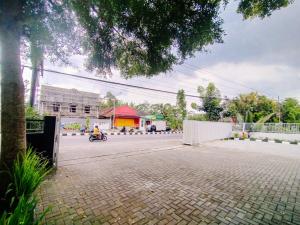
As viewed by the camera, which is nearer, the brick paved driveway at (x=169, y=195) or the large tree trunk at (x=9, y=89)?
the large tree trunk at (x=9, y=89)

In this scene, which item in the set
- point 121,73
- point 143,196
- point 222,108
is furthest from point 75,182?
point 222,108

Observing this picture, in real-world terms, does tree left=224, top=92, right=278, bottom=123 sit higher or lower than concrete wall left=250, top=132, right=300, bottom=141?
higher

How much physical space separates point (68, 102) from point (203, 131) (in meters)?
25.0

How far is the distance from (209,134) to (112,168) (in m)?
11.8

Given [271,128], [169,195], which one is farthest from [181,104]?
[169,195]

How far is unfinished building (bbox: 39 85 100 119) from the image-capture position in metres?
29.6

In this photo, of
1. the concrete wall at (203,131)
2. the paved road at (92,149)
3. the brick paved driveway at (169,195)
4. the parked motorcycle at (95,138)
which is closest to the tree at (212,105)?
the concrete wall at (203,131)

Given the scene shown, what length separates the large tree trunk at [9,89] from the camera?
308cm

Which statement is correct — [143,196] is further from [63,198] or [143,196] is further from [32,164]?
[32,164]

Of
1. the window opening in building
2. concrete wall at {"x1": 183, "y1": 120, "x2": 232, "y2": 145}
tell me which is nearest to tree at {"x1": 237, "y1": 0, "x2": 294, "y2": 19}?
concrete wall at {"x1": 183, "y1": 120, "x2": 232, "y2": 145}

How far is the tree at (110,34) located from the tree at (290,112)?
41.6 m

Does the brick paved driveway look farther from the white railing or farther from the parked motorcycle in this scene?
the white railing

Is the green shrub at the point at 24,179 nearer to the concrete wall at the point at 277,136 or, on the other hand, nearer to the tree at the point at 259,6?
the tree at the point at 259,6

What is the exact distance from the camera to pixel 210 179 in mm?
5594
